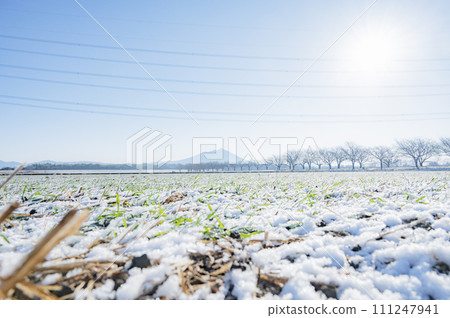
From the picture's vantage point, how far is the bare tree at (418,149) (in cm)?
5453

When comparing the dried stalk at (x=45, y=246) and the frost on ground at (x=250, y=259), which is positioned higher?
the dried stalk at (x=45, y=246)

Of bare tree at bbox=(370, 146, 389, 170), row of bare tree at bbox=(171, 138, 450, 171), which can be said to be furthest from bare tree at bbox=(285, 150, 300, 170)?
bare tree at bbox=(370, 146, 389, 170)

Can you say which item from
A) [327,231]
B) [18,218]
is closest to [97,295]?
[327,231]

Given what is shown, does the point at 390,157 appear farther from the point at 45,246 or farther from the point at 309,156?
the point at 45,246

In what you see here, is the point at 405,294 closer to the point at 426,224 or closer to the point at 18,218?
the point at 426,224

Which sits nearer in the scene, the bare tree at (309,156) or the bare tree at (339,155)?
the bare tree at (339,155)

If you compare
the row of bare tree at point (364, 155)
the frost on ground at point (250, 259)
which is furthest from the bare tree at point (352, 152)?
the frost on ground at point (250, 259)

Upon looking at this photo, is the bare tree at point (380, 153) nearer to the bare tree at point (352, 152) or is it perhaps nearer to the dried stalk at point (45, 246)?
the bare tree at point (352, 152)

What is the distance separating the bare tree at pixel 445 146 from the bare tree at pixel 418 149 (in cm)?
134

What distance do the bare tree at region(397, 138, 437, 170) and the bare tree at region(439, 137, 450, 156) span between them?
134 cm

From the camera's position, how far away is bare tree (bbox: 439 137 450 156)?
51344 millimetres

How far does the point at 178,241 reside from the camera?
142 centimetres

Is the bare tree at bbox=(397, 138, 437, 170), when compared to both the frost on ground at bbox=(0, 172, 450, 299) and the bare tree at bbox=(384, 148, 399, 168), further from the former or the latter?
the frost on ground at bbox=(0, 172, 450, 299)
